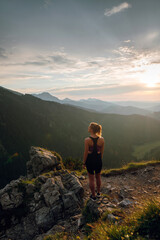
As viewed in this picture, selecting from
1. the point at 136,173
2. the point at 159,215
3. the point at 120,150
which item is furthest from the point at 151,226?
the point at 120,150

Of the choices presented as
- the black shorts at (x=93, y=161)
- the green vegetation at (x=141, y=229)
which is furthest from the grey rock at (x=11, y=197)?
the green vegetation at (x=141, y=229)

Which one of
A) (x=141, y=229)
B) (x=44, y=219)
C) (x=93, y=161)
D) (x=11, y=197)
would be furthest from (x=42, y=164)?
(x=141, y=229)

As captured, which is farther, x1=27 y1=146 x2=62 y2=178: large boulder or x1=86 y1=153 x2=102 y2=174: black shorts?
x1=27 y1=146 x2=62 y2=178: large boulder

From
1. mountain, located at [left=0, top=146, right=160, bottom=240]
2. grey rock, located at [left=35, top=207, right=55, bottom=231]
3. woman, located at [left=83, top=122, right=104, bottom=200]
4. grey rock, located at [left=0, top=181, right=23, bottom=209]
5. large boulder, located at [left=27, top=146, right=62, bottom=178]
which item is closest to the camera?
mountain, located at [left=0, top=146, right=160, bottom=240]

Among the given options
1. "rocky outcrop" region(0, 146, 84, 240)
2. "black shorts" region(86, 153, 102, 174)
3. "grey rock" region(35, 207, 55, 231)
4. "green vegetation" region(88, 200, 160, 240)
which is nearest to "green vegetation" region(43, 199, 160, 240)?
"green vegetation" region(88, 200, 160, 240)

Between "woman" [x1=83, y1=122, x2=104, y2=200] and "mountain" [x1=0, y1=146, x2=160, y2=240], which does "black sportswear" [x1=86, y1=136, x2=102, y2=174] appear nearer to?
"woman" [x1=83, y1=122, x2=104, y2=200]

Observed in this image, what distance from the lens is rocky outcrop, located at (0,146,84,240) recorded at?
744cm

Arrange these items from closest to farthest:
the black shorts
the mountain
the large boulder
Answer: the mountain
the black shorts
the large boulder

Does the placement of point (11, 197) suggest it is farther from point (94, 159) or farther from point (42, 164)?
point (94, 159)

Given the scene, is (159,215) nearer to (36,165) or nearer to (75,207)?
(75,207)

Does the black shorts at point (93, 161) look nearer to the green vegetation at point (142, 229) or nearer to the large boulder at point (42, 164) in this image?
the green vegetation at point (142, 229)

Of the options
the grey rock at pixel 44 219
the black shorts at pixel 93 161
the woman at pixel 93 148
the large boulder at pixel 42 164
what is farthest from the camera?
the large boulder at pixel 42 164

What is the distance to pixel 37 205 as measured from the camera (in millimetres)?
8461

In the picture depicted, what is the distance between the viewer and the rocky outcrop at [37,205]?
293 inches
